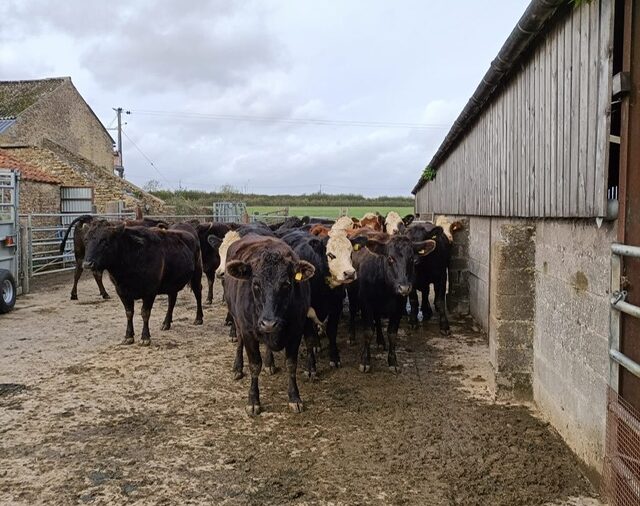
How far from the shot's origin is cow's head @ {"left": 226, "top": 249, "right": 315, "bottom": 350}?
4716 mm

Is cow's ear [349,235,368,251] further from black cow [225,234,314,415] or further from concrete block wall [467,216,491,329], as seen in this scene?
concrete block wall [467,216,491,329]

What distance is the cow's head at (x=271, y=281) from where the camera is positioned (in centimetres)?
472

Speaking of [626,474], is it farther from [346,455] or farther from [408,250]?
[408,250]

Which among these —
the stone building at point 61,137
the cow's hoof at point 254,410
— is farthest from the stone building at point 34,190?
the cow's hoof at point 254,410

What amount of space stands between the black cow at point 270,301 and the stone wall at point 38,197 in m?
15.0

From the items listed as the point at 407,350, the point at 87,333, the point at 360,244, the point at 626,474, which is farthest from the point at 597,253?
the point at 87,333

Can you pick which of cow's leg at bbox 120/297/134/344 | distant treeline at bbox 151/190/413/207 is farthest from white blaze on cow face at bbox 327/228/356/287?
distant treeline at bbox 151/190/413/207

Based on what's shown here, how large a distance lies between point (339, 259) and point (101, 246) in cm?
362

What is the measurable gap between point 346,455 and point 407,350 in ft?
11.6

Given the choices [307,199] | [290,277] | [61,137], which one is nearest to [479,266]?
[290,277]

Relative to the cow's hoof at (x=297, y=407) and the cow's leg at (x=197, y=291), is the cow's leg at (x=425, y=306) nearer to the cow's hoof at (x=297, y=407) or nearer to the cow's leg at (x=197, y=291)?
the cow's leg at (x=197, y=291)

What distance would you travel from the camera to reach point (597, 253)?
12.8 feet

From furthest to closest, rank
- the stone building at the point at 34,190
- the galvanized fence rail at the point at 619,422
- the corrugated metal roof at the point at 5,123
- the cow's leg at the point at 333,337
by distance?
the corrugated metal roof at the point at 5,123 < the stone building at the point at 34,190 < the cow's leg at the point at 333,337 < the galvanized fence rail at the point at 619,422

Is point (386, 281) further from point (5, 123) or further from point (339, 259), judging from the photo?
point (5, 123)
